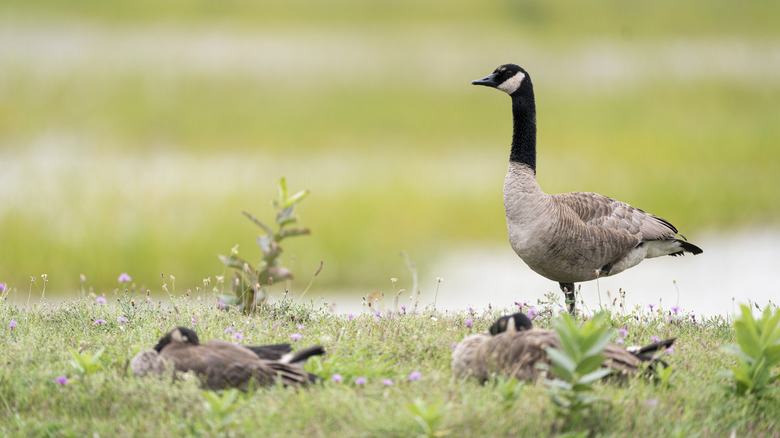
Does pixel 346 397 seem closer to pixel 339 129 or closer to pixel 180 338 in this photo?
pixel 180 338

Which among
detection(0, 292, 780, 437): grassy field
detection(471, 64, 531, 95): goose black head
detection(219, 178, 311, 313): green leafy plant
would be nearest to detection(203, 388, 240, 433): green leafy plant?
detection(0, 292, 780, 437): grassy field

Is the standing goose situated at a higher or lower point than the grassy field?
higher

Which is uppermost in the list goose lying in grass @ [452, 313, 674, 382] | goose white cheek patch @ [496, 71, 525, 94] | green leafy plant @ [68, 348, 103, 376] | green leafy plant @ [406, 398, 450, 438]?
goose white cheek patch @ [496, 71, 525, 94]

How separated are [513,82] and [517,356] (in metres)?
3.23

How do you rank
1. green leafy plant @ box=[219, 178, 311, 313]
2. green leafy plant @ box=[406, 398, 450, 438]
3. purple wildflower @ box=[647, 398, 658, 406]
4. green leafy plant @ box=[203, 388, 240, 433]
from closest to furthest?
1. green leafy plant @ box=[406, 398, 450, 438]
2. green leafy plant @ box=[203, 388, 240, 433]
3. purple wildflower @ box=[647, 398, 658, 406]
4. green leafy plant @ box=[219, 178, 311, 313]

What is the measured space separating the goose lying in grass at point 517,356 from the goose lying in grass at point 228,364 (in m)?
0.94

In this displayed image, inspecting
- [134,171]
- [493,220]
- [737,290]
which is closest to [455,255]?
[493,220]

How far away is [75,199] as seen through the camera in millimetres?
11680

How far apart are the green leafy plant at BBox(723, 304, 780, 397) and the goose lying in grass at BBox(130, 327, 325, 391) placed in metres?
2.55

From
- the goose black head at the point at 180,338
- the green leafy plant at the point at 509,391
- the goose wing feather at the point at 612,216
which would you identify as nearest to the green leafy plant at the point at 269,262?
the goose black head at the point at 180,338

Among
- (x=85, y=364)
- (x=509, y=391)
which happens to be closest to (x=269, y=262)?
(x=85, y=364)

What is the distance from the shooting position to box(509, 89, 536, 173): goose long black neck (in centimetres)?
709

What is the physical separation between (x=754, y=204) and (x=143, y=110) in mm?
12435

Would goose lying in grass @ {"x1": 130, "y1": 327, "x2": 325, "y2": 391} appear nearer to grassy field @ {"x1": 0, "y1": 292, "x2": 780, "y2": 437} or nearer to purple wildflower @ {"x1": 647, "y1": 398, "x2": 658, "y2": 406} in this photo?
grassy field @ {"x1": 0, "y1": 292, "x2": 780, "y2": 437}
